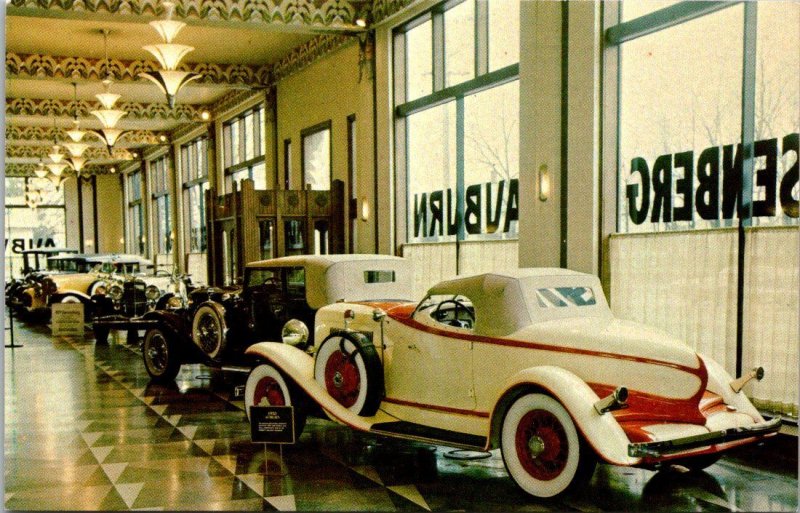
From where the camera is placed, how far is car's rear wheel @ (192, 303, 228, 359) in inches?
307

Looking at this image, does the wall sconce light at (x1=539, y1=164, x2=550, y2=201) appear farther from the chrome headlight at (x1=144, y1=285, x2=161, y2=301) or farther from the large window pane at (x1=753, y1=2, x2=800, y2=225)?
the chrome headlight at (x1=144, y1=285, x2=161, y2=301)

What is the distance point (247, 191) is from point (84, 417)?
5.13 metres

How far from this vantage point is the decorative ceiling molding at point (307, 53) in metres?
11.9

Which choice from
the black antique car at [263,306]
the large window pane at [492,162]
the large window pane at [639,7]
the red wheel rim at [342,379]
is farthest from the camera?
the large window pane at [492,162]

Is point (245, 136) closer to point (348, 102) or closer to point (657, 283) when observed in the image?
point (348, 102)

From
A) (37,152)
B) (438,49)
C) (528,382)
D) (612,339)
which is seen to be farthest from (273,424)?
(37,152)

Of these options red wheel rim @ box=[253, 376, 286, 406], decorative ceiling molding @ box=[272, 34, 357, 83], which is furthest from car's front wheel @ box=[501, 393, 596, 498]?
decorative ceiling molding @ box=[272, 34, 357, 83]

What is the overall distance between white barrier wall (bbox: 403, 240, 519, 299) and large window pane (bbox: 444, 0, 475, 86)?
197cm

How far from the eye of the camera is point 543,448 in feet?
13.9

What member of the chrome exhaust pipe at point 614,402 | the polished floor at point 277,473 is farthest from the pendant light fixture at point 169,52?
the chrome exhaust pipe at point 614,402

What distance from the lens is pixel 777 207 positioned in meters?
5.50

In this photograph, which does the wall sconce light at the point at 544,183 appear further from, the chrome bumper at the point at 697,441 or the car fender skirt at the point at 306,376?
the chrome bumper at the point at 697,441

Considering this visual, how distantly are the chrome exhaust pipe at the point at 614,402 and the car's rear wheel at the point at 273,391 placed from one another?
2323 millimetres

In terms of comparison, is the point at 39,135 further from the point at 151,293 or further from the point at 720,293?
the point at 720,293
